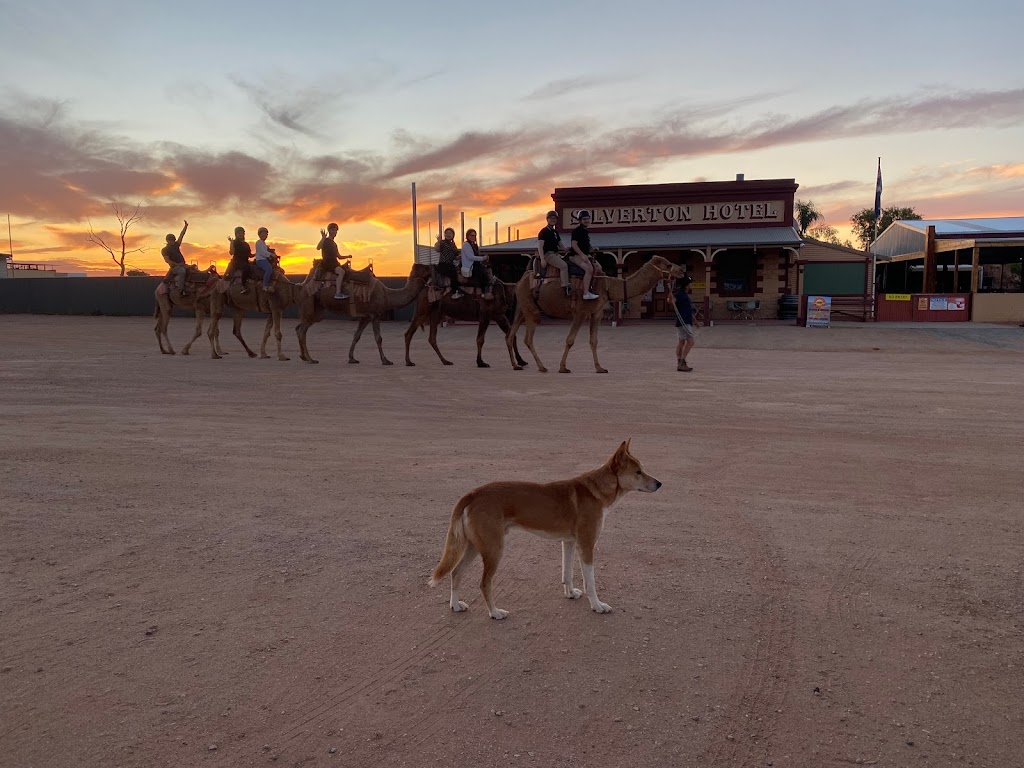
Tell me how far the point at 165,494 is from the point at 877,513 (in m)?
6.30

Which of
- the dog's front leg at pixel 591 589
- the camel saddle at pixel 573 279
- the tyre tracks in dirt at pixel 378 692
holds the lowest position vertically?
the tyre tracks in dirt at pixel 378 692

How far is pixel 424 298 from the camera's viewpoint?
61.1 feet

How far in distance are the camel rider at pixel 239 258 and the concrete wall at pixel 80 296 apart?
2326 cm

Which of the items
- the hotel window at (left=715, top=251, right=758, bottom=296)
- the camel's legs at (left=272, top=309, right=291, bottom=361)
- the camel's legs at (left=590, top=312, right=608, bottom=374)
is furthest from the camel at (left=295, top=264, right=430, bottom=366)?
the hotel window at (left=715, top=251, right=758, bottom=296)

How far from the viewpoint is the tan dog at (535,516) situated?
4559mm

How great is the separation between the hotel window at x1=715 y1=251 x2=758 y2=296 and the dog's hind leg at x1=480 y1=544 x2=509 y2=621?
32.3 meters

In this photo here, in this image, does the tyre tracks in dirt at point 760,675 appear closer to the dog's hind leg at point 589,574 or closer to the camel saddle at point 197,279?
the dog's hind leg at point 589,574

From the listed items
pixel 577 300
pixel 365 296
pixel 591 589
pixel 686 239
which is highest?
pixel 686 239

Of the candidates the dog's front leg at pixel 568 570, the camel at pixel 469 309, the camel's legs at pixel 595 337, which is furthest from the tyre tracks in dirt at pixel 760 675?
the camel at pixel 469 309

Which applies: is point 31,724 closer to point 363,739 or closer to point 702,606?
point 363,739

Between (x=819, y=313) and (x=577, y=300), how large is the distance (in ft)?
52.9

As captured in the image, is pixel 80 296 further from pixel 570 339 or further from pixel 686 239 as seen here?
pixel 570 339

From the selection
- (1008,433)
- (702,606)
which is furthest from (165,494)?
(1008,433)

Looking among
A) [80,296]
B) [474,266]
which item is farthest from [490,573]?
[80,296]
